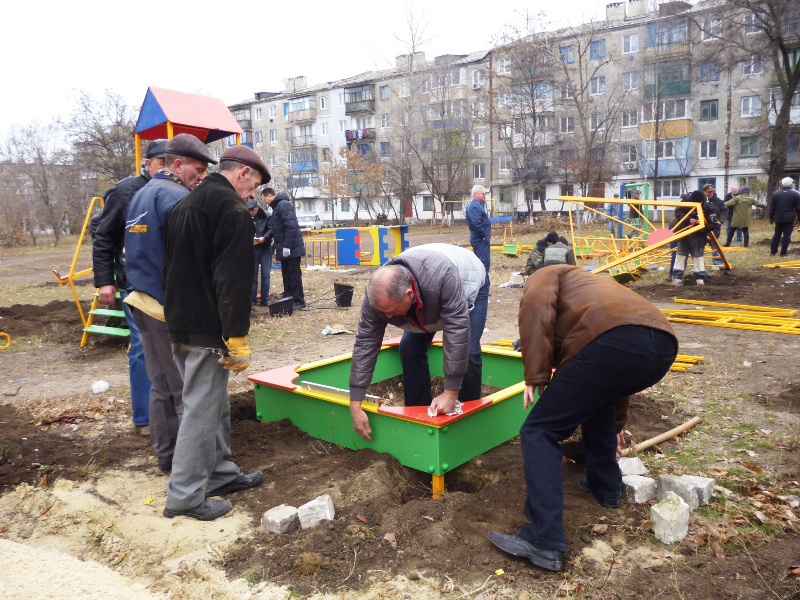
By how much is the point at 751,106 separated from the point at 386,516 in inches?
1466

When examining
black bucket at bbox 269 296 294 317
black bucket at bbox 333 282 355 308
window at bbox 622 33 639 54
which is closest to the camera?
black bucket at bbox 269 296 294 317

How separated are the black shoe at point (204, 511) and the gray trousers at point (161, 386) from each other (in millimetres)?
576

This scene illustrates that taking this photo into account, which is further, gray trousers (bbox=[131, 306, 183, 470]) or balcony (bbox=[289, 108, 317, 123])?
balcony (bbox=[289, 108, 317, 123])

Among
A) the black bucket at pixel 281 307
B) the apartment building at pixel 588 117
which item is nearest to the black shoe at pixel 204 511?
the black bucket at pixel 281 307

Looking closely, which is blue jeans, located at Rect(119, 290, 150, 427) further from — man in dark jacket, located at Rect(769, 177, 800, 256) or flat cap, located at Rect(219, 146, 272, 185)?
man in dark jacket, located at Rect(769, 177, 800, 256)

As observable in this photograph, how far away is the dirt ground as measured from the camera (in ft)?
8.18

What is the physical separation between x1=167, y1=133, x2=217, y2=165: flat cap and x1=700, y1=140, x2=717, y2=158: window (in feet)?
119

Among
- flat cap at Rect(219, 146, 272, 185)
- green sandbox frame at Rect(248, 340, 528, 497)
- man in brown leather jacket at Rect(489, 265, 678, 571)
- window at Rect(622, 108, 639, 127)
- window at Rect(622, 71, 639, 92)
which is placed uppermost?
window at Rect(622, 71, 639, 92)

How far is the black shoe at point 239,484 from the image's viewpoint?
3350 millimetres

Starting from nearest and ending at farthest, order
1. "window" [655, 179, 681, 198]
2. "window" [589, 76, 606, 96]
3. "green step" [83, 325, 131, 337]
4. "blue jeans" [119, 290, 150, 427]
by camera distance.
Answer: "blue jeans" [119, 290, 150, 427] < "green step" [83, 325, 131, 337] < "window" [655, 179, 681, 198] < "window" [589, 76, 606, 96]

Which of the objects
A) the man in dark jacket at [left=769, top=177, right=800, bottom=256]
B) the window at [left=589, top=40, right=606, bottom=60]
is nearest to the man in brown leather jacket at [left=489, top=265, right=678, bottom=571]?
the man in dark jacket at [left=769, top=177, right=800, bottom=256]

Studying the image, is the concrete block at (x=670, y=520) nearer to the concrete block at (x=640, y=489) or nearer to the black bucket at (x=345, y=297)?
the concrete block at (x=640, y=489)

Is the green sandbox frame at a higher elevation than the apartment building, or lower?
lower

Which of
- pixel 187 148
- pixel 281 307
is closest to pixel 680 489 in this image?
pixel 187 148
